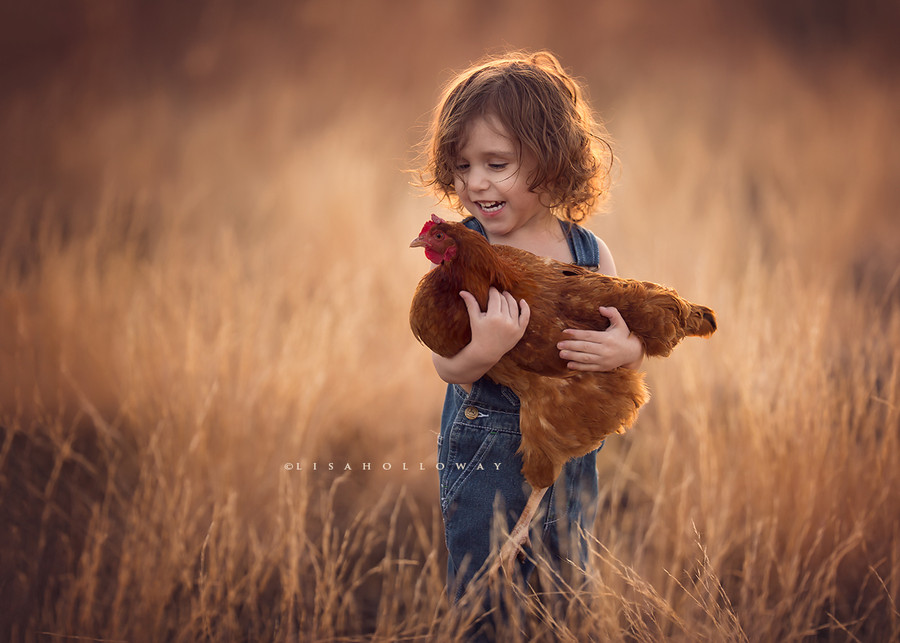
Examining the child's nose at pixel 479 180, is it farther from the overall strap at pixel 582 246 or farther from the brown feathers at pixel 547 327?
the overall strap at pixel 582 246

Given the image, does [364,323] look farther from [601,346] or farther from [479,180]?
[601,346]

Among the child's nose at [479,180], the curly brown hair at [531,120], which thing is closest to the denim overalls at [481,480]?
the curly brown hair at [531,120]

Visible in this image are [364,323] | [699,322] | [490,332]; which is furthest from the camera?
[364,323]

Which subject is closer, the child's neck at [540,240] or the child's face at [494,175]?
the child's face at [494,175]

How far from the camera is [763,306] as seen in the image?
2908 mm

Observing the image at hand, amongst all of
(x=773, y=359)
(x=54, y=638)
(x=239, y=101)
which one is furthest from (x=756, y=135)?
(x=54, y=638)

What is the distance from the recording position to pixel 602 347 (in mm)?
1137

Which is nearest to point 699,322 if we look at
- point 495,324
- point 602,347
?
point 602,347

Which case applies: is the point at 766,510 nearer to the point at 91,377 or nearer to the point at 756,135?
the point at 91,377

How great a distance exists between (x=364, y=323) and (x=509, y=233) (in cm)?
188

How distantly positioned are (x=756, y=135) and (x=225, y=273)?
493 cm

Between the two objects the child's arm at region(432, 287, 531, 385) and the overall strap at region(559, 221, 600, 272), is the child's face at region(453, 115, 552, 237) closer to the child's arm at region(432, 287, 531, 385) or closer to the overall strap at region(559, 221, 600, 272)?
the overall strap at region(559, 221, 600, 272)

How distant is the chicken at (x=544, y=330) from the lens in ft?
3.67

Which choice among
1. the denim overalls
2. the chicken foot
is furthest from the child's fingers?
the chicken foot
